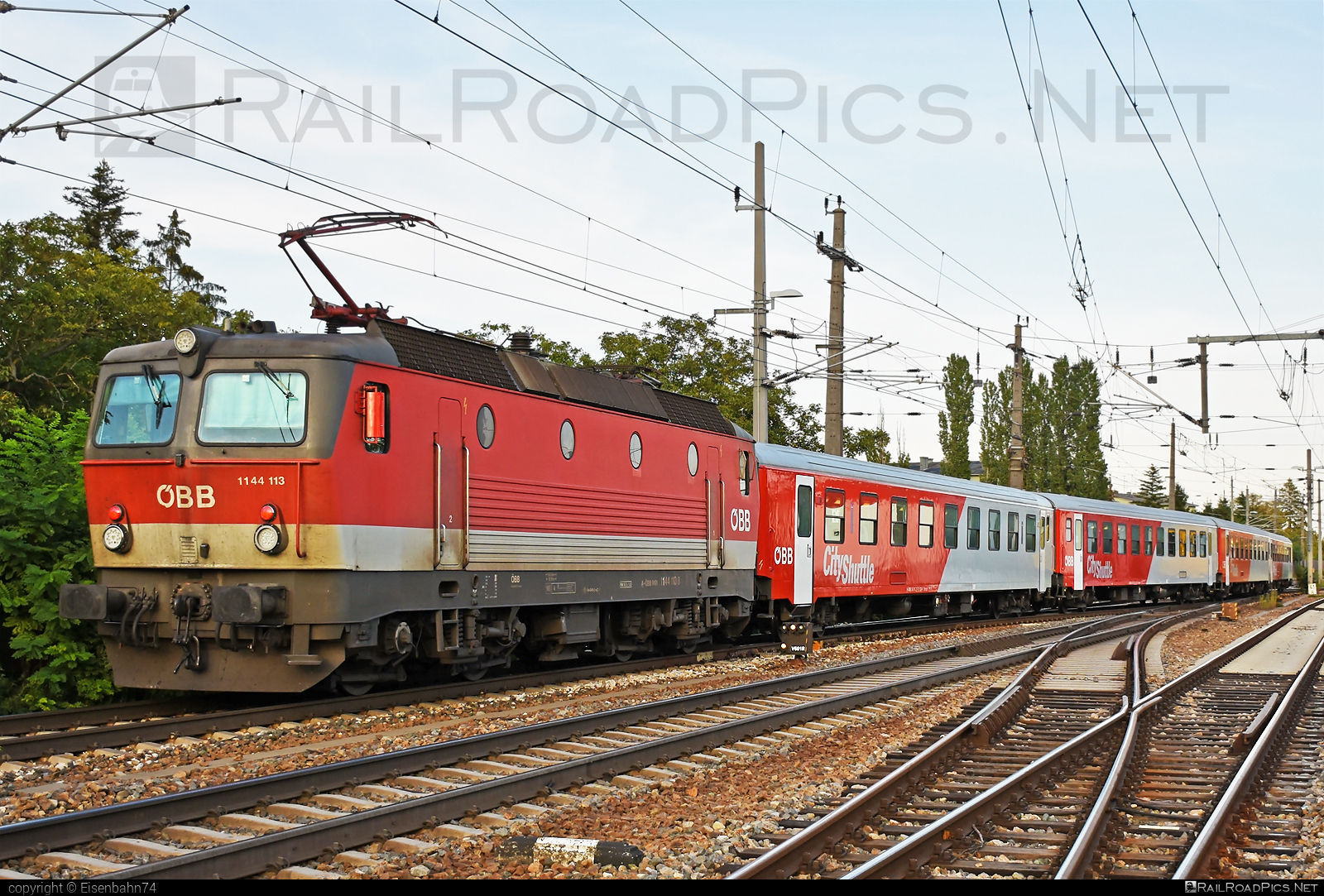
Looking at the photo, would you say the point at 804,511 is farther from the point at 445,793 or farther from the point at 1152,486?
the point at 1152,486

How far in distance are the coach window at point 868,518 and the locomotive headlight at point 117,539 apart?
14948 millimetres

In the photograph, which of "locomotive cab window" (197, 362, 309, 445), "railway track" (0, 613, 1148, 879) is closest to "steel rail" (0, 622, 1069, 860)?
"railway track" (0, 613, 1148, 879)

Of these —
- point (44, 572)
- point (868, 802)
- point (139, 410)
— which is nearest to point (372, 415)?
point (139, 410)

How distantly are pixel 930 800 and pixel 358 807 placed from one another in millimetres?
3934

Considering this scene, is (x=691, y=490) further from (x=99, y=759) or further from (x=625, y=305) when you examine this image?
(x=99, y=759)

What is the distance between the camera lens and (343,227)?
1290 cm

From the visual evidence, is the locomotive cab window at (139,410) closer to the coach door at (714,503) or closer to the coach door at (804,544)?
the coach door at (714,503)

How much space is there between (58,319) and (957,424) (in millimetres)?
47138

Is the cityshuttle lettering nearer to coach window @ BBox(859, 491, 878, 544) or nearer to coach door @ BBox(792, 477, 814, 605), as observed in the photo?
Result: coach window @ BBox(859, 491, 878, 544)

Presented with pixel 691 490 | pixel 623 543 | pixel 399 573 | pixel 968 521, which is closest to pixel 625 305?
pixel 691 490

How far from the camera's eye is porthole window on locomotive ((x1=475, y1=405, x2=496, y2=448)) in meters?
13.1

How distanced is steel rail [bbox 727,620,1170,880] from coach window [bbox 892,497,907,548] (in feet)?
34.2

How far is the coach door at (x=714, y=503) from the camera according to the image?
18.3 m

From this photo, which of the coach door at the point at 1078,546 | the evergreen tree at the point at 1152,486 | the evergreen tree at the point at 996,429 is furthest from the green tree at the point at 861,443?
the evergreen tree at the point at 1152,486
